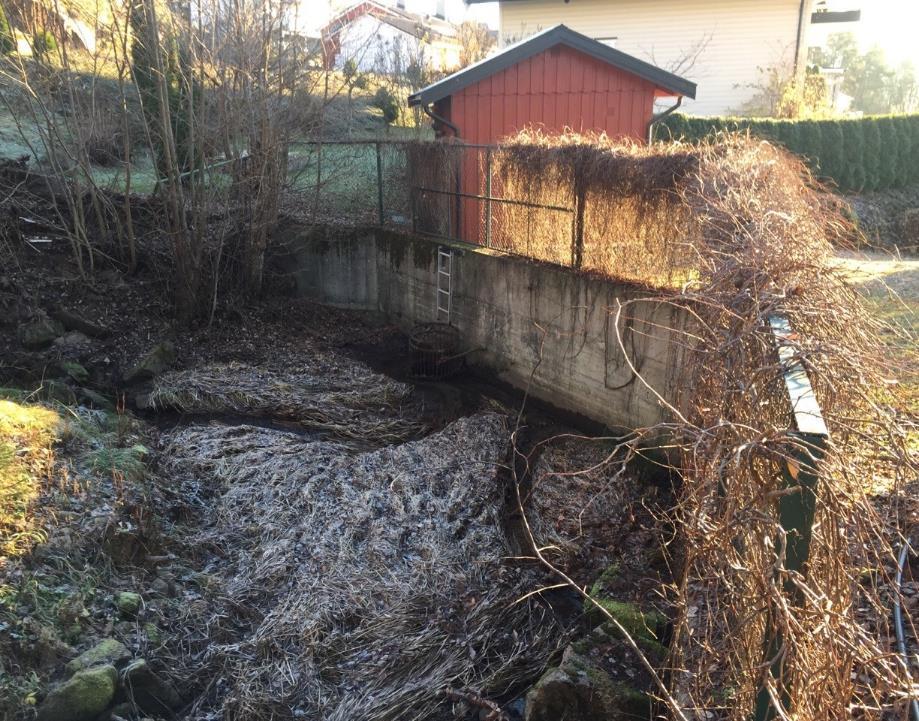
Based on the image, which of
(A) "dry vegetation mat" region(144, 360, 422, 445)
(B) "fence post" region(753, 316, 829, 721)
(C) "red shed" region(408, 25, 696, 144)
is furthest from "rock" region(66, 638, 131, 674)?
(C) "red shed" region(408, 25, 696, 144)

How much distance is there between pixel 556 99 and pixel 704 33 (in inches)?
378

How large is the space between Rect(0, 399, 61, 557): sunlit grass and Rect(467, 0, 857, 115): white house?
55.1 feet

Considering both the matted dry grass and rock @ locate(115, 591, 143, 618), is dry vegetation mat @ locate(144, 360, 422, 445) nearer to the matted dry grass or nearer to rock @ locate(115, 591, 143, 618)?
rock @ locate(115, 591, 143, 618)

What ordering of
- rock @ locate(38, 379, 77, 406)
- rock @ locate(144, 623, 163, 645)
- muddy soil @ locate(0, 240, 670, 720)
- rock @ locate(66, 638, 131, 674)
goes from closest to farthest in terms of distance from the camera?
rock @ locate(66, 638, 131, 674) < muddy soil @ locate(0, 240, 670, 720) < rock @ locate(144, 623, 163, 645) < rock @ locate(38, 379, 77, 406)

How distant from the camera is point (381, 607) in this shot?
5.46m

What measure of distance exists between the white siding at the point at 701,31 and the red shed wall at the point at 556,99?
841 cm

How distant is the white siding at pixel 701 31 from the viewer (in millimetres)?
18125

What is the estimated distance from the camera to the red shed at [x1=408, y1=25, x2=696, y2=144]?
36.3 feet

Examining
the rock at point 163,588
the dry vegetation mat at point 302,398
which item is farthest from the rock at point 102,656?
the dry vegetation mat at point 302,398

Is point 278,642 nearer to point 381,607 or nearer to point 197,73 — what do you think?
point 381,607

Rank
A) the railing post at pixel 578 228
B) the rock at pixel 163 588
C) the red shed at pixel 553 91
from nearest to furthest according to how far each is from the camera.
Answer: the rock at pixel 163 588 → the railing post at pixel 578 228 → the red shed at pixel 553 91

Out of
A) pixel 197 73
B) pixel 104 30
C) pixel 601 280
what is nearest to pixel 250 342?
pixel 197 73

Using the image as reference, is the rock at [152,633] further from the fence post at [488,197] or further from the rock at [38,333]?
the fence post at [488,197]

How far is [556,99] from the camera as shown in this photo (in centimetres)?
1157
